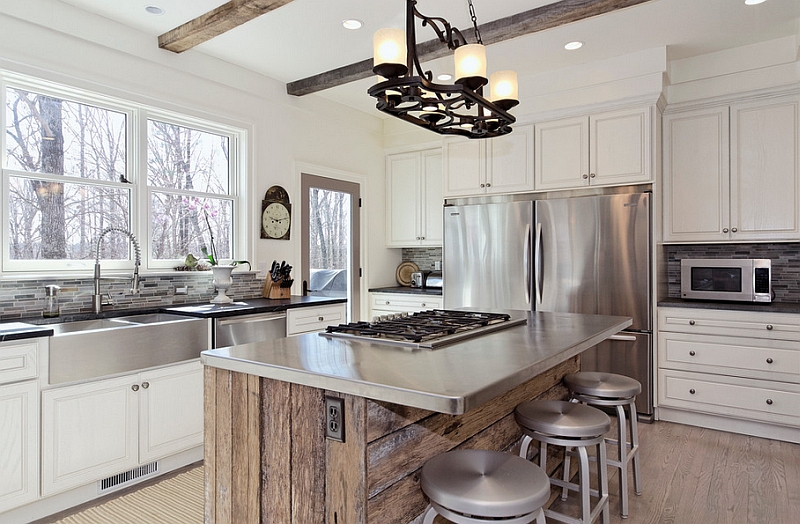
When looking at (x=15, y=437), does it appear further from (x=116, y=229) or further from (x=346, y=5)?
(x=346, y=5)

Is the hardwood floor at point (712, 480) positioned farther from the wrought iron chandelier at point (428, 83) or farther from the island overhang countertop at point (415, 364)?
the wrought iron chandelier at point (428, 83)

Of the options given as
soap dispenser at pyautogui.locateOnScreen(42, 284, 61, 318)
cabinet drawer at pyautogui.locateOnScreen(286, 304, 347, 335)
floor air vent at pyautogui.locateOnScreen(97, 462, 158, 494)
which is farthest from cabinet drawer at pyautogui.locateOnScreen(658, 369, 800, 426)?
soap dispenser at pyautogui.locateOnScreen(42, 284, 61, 318)

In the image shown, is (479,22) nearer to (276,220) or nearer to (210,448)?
(276,220)

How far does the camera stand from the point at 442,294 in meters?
4.77

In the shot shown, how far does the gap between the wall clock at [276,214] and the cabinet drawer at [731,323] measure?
121 inches

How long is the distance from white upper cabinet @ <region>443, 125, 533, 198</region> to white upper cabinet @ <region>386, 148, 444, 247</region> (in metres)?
0.58

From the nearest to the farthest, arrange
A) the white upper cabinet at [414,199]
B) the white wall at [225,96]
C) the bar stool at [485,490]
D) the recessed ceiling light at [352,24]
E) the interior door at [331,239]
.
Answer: the bar stool at [485,490] → the white wall at [225,96] → the recessed ceiling light at [352,24] → the interior door at [331,239] → the white upper cabinet at [414,199]

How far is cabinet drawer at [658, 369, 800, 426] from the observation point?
3.27 metres

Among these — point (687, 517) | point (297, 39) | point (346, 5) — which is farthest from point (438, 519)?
point (297, 39)

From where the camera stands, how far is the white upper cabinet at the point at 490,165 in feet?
13.8

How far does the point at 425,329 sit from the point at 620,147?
264 centimetres

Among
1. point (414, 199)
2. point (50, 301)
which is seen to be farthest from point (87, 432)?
point (414, 199)

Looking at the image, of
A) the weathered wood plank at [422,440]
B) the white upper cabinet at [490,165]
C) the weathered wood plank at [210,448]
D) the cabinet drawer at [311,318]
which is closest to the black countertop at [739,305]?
the white upper cabinet at [490,165]

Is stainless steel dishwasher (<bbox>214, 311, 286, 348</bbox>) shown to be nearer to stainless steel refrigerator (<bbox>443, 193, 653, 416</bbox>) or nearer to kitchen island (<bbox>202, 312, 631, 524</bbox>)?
kitchen island (<bbox>202, 312, 631, 524</bbox>)
